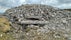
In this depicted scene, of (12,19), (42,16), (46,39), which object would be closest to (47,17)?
(42,16)

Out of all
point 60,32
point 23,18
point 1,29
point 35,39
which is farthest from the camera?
point 23,18

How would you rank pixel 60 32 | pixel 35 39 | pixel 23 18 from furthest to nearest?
pixel 23 18, pixel 60 32, pixel 35 39

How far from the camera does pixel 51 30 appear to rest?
87.9ft

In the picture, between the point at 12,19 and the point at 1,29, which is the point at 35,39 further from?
the point at 12,19

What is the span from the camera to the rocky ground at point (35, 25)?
24122 mm

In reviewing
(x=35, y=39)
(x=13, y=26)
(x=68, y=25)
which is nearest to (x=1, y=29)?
(x=13, y=26)

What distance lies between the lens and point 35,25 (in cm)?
2756

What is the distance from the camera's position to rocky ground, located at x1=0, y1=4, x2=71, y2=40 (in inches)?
950

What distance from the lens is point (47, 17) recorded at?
31.7 m

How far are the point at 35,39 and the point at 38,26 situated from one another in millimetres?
4640

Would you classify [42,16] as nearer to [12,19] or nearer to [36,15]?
[36,15]

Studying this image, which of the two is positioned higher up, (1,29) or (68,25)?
(1,29)

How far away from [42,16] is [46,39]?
27.5ft

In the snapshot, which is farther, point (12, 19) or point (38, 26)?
point (12, 19)
